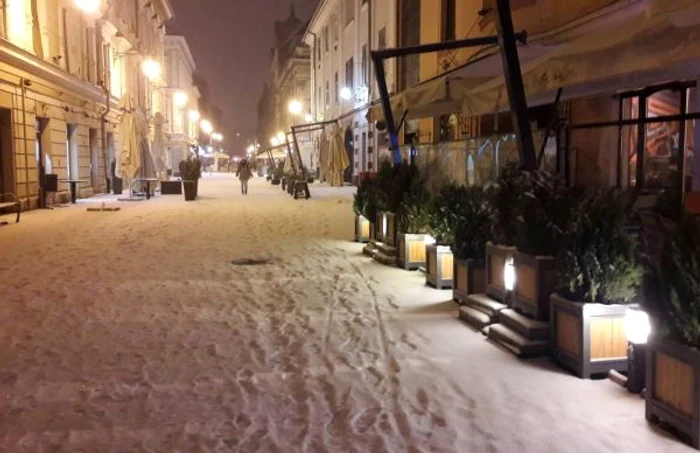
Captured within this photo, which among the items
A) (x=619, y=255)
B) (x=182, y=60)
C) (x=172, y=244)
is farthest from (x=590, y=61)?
(x=182, y=60)

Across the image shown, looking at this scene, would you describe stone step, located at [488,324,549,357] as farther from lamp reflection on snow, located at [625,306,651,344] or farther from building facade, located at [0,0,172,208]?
building facade, located at [0,0,172,208]

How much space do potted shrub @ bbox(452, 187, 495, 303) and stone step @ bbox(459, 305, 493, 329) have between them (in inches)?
14.0

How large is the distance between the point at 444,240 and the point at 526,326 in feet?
9.08

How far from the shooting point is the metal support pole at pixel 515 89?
6617mm

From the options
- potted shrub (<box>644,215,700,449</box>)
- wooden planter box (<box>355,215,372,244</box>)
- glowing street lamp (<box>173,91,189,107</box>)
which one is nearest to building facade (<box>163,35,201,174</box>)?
glowing street lamp (<box>173,91,189,107</box>)

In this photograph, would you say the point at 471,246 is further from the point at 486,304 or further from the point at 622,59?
the point at 622,59

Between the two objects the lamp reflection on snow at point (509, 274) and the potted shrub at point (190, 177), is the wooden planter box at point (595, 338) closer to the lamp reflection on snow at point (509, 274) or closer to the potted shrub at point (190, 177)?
the lamp reflection on snow at point (509, 274)

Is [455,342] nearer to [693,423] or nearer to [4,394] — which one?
[693,423]

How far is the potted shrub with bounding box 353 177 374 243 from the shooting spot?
11.8 meters

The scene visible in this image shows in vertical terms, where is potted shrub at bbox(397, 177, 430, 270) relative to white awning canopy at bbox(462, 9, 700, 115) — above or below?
below

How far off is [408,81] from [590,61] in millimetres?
18884

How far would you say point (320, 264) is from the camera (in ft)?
33.2

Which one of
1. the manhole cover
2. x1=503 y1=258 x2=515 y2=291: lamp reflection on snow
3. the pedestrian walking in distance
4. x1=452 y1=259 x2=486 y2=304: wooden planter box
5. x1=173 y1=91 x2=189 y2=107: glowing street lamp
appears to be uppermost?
x1=173 y1=91 x2=189 y2=107: glowing street lamp

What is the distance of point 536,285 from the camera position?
5375mm
